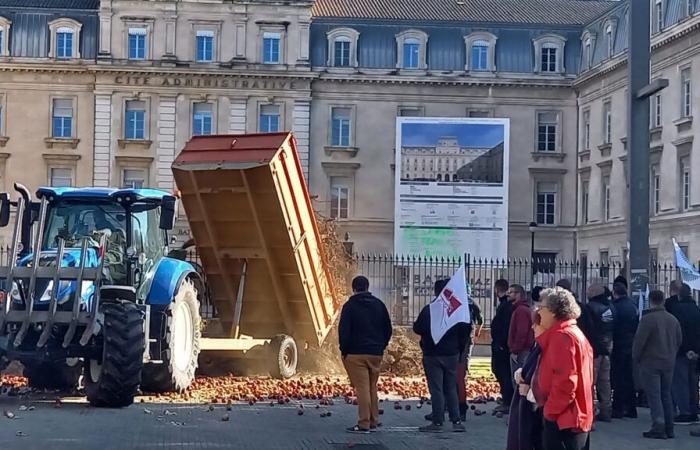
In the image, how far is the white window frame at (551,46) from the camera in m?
57.7

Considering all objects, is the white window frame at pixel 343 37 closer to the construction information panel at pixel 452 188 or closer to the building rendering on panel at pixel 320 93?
the building rendering on panel at pixel 320 93

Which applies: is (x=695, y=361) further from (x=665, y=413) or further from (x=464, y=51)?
(x=464, y=51)

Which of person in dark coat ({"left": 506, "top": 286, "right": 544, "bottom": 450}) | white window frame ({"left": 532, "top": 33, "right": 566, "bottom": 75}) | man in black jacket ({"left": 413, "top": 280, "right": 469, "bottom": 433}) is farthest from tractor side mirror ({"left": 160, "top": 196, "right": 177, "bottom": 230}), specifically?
white window frame ({"left": 532, "top": 33, "right": 566, "bottom": 75})

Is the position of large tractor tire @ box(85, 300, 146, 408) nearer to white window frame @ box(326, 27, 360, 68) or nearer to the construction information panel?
the construction information panel

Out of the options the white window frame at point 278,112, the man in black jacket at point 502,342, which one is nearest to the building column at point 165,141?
the white window frame at point 278,112

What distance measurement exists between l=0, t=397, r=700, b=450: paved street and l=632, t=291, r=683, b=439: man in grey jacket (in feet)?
0.93

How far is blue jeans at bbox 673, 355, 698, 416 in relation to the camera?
50.3 ft

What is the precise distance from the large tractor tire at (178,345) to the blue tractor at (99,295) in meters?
0.02

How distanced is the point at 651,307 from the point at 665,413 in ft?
4.33

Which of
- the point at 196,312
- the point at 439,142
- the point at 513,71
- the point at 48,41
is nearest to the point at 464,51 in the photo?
the point at 513,71

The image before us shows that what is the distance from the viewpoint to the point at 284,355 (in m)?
20.0

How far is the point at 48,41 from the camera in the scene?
A: 5631 centimetres

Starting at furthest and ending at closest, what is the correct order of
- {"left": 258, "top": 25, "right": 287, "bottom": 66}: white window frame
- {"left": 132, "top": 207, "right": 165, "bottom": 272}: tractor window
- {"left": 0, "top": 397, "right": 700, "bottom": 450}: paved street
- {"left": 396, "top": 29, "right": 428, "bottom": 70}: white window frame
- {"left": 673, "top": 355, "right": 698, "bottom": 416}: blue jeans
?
{"left": 396, "top": 29, "right": 428, "bottom": 70}: white window frame, {"left": 258, "top": 25, "right": 287, "bottom": 66}: white window frame, {"left": 132, "top": 207, "right": 165, "bottom": 272}: tractor window, {"left": 673, "top": 355, "right": 698, "bottom": 416}: blue jeans, {"left": 0, "top": 397, "right": 700, "bottom": 450}: paved street

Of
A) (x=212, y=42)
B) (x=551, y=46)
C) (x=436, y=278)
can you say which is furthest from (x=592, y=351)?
(x=551, y=46)
